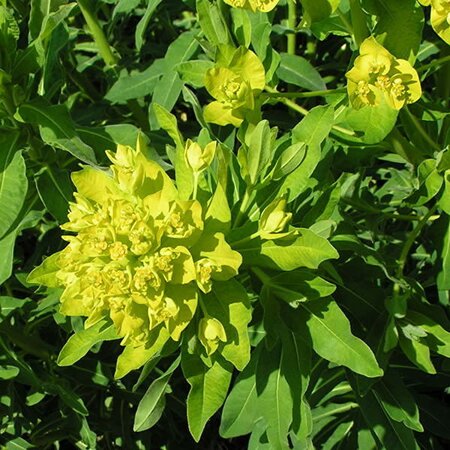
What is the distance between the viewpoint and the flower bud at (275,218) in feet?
5.48

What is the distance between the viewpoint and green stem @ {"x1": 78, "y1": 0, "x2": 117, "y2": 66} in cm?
272

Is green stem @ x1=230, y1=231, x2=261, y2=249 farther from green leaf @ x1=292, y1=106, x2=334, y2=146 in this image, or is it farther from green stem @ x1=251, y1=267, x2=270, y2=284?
green leaf @ x1=292, y1=106, x2=334, y2=146

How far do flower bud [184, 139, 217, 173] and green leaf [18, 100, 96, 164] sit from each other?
40cm

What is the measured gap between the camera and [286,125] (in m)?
2.88

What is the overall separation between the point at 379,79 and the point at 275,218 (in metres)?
0.40

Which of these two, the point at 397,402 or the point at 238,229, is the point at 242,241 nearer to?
the point at 238,229

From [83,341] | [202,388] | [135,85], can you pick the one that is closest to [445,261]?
[202,388]

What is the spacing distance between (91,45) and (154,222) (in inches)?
65.4

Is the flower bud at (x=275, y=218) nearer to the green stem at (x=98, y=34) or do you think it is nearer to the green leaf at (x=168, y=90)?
the green leaf at (x=168, y=90)

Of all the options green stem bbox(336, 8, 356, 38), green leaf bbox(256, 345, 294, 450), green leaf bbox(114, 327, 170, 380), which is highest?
green stem bbox(336, 8, 356, 38)

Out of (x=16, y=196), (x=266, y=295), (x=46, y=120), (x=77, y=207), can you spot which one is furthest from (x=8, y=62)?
(x=266, y=295)

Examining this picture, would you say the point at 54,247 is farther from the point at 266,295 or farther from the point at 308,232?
the point at 308,232

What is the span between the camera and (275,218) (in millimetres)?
1676

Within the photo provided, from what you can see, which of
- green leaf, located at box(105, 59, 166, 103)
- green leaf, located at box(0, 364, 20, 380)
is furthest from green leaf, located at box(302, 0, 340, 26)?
green leaf, located at box(0, 364, 20, 380)
